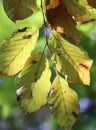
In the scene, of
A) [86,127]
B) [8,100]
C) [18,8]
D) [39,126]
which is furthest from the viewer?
[39,126]

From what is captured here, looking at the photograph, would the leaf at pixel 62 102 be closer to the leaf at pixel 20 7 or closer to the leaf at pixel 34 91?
the leaf at pixel 34 91

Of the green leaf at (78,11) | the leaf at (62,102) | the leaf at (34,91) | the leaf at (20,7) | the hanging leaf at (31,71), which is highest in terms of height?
the leaf at (20,7)

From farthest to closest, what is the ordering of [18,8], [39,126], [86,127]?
1. [39,126]
2. [86,127]
3. [18,8]

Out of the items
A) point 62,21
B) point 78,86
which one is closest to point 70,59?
point 62,21

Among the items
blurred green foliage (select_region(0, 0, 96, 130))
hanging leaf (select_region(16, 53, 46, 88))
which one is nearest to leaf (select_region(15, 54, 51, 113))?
hanging leaf (select_region(16, 53, 46, 88))

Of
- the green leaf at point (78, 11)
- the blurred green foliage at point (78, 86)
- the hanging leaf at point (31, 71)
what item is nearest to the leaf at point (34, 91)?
the hanging leaf at point (31, 71)

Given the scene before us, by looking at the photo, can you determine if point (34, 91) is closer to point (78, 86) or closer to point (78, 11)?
point (78, 11)

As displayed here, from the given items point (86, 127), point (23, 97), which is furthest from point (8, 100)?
point (23, 97)

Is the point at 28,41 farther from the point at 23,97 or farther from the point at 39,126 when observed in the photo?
the point at 39,126
